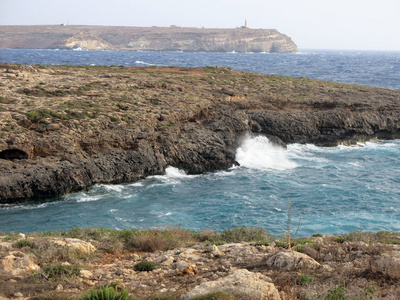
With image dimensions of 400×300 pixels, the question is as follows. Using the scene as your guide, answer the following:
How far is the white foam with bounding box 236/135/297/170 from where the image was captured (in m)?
27.4

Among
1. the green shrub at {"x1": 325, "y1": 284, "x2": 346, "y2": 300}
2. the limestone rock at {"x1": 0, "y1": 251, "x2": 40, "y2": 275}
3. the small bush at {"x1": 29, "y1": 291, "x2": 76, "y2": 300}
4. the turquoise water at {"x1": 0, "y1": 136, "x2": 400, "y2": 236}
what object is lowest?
the turquoise water at {"x1": 0, "y1": 136, "x2": 400, "y2": 236}

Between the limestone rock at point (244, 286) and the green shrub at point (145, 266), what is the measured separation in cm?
188

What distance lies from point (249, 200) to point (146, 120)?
8.83m

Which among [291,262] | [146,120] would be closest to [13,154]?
[146,120]

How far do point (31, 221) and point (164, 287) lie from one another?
11365mm

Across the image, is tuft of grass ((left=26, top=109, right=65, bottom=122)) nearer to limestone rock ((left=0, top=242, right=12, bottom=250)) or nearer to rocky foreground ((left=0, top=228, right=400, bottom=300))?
rocky foreground ((left=0, top=228, right=400, bottom=300))

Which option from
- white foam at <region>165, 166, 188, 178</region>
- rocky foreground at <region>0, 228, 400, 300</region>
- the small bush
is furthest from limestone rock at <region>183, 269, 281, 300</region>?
white foam at <region>165, 166, 188, 178</region>

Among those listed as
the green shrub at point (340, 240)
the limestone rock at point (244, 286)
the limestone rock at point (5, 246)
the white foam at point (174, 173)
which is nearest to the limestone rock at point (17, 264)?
the limestone rock at point (5, 246)

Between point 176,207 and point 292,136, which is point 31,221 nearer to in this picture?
point 176,207

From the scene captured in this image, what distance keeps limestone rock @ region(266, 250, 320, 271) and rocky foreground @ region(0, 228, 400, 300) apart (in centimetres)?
2

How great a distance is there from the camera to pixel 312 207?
20531 mm

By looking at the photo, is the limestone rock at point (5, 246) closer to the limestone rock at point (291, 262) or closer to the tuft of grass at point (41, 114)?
the limestone rock at point (291, 262)

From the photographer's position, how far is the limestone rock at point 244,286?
A: 23.3 feet

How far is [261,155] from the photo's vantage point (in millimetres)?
28578
